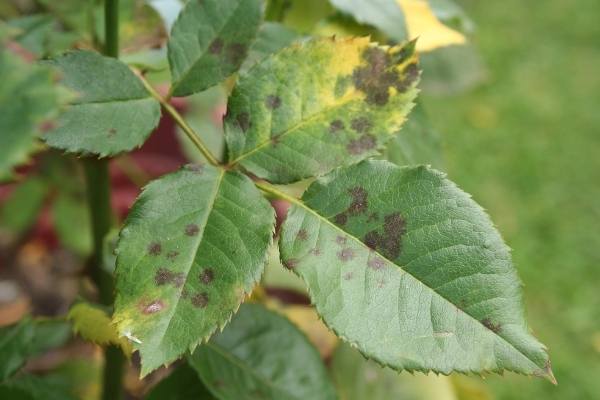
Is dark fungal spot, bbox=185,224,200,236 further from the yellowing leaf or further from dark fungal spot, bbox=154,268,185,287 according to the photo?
the yellowing leaf

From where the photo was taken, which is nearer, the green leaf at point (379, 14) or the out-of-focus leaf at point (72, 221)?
the green leaf at point (379, 14)

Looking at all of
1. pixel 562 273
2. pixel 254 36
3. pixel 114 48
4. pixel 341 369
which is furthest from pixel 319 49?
pixel 562 273

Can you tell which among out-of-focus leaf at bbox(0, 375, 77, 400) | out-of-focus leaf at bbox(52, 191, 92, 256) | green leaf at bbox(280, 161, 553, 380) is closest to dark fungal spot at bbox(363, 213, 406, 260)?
green leaf at bbox(280, 161, 553, 380)

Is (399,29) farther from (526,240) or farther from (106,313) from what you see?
(526,240)

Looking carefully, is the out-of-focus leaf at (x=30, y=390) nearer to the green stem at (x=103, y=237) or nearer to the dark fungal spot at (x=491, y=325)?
the green stem at (x=103, y=237)

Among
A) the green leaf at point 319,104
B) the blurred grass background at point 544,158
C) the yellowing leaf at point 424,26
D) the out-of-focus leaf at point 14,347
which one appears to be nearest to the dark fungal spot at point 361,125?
the green leaf at point 319,104
